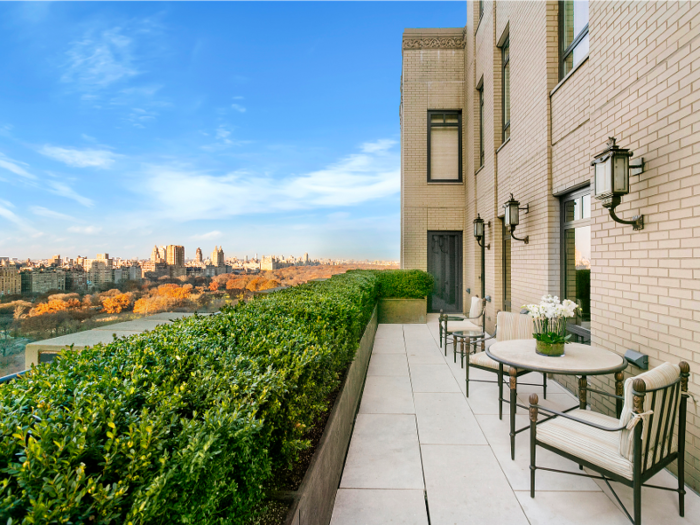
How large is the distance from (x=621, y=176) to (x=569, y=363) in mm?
1604

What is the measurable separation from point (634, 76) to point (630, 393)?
271 cm

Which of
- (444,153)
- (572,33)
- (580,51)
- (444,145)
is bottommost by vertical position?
(580,51)

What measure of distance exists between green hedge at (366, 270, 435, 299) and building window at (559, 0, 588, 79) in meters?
5.76

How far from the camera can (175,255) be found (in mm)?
4578

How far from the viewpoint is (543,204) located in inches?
193

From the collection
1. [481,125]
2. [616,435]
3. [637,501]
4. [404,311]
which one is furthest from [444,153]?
[637,501]

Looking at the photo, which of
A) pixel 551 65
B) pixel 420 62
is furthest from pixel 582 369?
pixel 420 62

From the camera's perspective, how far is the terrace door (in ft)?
34.4

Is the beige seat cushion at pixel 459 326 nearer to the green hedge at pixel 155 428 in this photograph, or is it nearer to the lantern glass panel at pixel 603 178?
the lantern glass panel at pixel 603 178

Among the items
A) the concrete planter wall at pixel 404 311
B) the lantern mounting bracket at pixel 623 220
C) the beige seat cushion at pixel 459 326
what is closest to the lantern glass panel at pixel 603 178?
the lantern mounting bracket at pixel 623 220

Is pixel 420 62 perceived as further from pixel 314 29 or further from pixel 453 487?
pixel 453 487

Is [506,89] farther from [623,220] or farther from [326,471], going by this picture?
[326,471]

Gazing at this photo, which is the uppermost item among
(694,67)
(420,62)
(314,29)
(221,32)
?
(314,29)

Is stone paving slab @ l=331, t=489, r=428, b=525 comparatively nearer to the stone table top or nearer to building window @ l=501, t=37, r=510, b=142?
the stone table top
